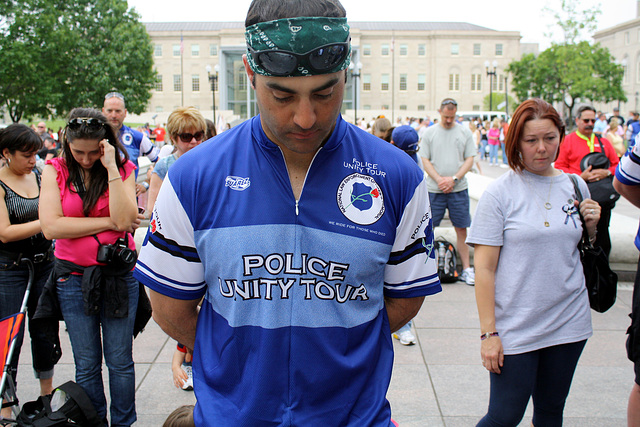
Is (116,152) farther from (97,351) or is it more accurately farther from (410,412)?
(410,412)

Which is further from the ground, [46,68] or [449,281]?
[46,68]

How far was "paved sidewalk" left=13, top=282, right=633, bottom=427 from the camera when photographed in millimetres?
4156

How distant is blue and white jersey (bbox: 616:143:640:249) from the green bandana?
7.36ft

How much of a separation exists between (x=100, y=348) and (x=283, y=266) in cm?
250

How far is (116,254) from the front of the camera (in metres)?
3.62

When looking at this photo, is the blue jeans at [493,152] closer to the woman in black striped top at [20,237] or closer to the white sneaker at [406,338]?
the white sneaker at [406,338]

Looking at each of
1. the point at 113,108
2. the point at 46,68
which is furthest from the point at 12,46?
the point at 113,108

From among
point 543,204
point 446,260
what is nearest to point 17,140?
point 543,204

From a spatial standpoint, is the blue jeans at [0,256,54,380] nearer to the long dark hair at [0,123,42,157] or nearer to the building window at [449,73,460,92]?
the long dark hair at [0,123,42,157]

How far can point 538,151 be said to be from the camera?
3021mm

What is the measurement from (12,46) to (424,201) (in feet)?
139

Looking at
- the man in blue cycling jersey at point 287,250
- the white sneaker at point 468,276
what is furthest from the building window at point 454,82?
the man in blue cycling jersey at point 287,250

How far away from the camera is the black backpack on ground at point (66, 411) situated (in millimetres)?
3355

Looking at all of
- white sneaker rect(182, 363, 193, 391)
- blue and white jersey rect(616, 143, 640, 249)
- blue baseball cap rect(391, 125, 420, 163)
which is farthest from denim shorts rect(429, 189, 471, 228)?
blue and white jersey rect(616, 143, 640, 249)
